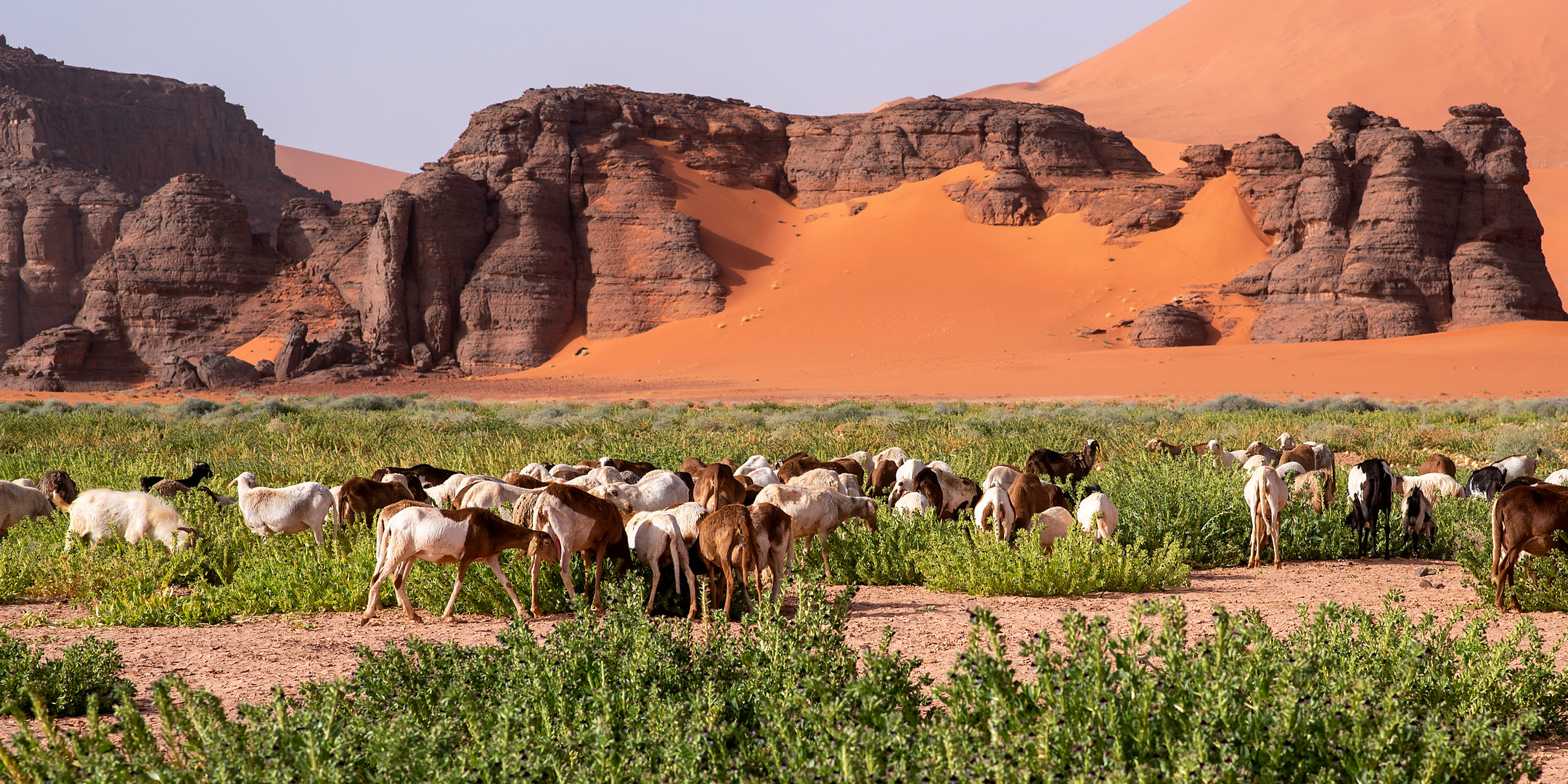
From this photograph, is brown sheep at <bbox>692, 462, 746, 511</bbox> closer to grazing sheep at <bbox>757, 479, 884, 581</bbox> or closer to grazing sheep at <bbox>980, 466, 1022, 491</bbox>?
grazing sheep at <bbox>757, 479, 884, 581</bbox>

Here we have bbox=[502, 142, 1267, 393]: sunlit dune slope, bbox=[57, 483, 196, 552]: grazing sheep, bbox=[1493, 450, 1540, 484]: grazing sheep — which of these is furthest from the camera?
bbox=[502, 142, 1267, 393]: sunlit dune slope

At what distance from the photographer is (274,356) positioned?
58.0 m

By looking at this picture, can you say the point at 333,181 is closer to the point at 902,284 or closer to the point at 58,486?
the point at 902,284

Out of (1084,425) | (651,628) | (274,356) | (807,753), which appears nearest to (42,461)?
(651,628)

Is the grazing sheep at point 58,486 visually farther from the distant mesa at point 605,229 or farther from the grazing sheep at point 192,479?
the distant mesa at point 605,229

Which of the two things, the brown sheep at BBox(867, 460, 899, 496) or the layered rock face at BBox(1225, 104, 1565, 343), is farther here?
the layered rock face at BBox(1225, 104, 1565, 343)

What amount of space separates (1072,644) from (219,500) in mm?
10054

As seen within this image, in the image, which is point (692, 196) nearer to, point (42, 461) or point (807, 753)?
point (42, 461)

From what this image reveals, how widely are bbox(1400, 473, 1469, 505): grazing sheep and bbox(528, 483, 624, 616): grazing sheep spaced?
7798mm

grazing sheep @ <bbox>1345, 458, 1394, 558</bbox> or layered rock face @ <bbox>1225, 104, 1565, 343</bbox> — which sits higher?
layered rock face @ <bbox>1225, 104, 1565, 343</bbox>

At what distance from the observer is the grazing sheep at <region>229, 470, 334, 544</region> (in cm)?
916

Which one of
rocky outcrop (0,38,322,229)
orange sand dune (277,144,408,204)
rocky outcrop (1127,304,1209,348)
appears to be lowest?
rocky outcrop (1127,304,1209,348)

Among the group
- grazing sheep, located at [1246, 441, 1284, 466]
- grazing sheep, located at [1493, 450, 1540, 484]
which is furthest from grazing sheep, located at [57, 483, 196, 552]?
grazing sheep, located at [1493, 450, 1540, 484]

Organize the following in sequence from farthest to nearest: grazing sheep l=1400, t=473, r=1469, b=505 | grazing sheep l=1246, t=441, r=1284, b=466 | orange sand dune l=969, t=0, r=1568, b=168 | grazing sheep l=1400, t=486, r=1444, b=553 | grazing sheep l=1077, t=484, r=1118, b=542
→ orange sand dune l=969, t=0, r=1568, b=168 < grazing sheep l=1246, t=441, r=1284, b=466 < grazing sheep l=1400, t=473, r=1469, b=505 < grazing sheep l=1400, t=486, r=1444, b=553 < grazing sheep l=1077, t=484, r=1118, b=542
